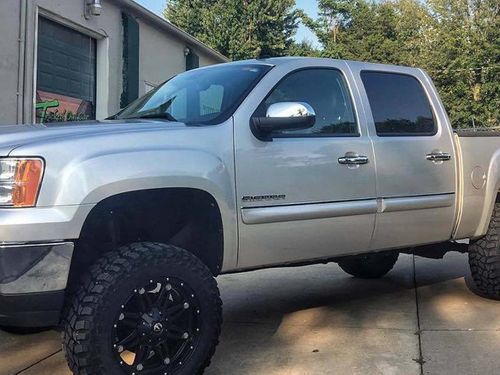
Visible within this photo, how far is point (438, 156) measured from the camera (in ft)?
15.6

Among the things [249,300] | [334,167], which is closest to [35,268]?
[334,167]

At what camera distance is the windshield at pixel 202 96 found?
Answer: 3.89 metres

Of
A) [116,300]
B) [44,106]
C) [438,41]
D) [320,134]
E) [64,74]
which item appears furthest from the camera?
[438,41]

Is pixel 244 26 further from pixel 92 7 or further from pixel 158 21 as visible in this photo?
pixel 92 7

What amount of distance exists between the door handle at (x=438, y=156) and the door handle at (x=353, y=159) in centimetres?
73

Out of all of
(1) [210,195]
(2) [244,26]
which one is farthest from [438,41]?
(1) [210,195]

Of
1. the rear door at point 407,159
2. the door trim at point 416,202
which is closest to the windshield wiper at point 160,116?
the rear door at point 407,159

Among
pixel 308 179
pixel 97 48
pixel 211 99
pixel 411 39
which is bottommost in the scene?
pixel 308 179

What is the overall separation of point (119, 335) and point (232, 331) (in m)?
1.79

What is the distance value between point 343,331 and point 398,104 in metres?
1.87

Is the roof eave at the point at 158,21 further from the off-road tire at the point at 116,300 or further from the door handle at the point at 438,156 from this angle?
the off-road tire at the point at 116,300

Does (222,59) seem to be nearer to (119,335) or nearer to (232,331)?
(232,331)

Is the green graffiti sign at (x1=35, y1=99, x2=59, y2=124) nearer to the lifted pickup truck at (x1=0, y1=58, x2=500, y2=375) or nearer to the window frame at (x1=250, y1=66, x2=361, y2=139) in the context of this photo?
the lifted pickup truck at (x1=0, y1=58, x2=500, y2=375)

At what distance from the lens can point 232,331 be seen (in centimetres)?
483
